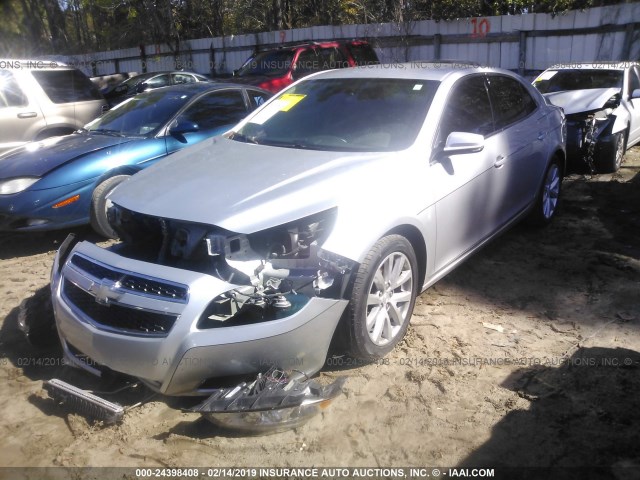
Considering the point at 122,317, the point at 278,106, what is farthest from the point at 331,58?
the point at 122,317

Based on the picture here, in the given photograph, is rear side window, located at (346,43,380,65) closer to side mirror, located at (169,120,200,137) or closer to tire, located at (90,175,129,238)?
side mirror, located at (169,120,200,137)

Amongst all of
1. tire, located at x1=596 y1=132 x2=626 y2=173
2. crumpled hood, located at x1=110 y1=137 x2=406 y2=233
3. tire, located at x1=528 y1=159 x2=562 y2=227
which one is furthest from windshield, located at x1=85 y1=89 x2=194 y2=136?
tire, located at x1=596 y1=132 x2=626 y2=173

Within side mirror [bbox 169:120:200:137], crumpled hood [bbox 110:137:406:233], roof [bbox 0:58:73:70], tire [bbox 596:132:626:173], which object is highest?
roof [bbox 0:58:73:70]

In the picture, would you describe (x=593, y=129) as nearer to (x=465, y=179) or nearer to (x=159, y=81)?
(x=465, y=179)

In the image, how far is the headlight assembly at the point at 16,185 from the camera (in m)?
5.42

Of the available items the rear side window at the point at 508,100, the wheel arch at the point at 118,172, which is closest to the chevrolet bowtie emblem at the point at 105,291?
the wheel arch at the point at 118,172

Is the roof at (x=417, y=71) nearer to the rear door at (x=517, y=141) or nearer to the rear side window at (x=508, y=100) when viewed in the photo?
the rear side window at (x=508, y=100)

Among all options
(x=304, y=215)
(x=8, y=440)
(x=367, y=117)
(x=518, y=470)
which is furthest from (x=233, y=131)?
(x=518, y=470)

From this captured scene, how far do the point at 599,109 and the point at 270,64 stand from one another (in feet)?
22.8

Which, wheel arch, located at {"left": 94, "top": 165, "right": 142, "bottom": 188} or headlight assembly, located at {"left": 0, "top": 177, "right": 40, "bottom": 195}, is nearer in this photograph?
headlight assembly, located at {"left": 0, "top": 177, "right": 40, "bottom": 195}

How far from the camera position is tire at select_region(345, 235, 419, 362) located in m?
3.17

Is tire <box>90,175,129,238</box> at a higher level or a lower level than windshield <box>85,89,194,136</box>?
lower

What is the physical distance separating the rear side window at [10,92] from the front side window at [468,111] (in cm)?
609

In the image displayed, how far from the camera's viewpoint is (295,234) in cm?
315
